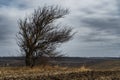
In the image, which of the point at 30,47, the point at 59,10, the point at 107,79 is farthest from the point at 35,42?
the point at 107,79

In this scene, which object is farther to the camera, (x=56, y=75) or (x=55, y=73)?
(x=55, y=73)

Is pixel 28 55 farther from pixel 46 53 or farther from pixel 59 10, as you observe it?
pixel 59 10

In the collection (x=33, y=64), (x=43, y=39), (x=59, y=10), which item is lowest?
(x=33, y=64)

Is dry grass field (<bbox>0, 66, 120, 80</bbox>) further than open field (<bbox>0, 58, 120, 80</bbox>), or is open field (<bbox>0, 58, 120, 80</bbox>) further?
open field (<bbox>0, 58, 120, 80</bbox>)

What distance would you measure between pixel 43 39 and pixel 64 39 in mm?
2224

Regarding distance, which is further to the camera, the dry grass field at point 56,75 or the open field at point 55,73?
the open field at point 55,73

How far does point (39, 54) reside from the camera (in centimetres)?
4172

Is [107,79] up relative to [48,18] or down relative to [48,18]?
down

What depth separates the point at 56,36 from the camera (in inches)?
1646

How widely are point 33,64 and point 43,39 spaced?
2.87 m

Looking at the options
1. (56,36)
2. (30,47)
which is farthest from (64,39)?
(30,47)

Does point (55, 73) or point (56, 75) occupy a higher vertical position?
point (56, 75)

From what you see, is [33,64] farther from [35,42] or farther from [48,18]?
[48,18]

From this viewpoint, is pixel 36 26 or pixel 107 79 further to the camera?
pixel 36 26
